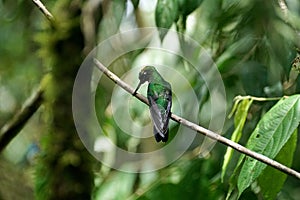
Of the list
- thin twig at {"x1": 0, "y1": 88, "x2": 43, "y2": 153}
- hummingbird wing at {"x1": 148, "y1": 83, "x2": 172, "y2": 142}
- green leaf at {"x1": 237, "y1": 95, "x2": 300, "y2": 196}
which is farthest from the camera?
thin twig at {"x1": 0, "y1": 88, "x2": 43, "y2": 153}

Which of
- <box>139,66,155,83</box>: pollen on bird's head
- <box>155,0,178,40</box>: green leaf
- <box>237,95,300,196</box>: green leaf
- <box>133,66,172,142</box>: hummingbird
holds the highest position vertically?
<box>133,66,172,142</box>: hummingbird

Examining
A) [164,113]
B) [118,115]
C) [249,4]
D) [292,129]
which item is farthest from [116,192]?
[164,113]

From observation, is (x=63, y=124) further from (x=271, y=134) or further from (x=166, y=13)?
(x=271, y=134)

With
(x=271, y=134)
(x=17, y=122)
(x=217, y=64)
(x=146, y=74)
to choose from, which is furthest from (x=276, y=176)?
(x=17, y=122)

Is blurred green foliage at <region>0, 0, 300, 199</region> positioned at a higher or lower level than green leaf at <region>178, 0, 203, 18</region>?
lower

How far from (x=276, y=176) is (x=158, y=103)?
0.88 feet

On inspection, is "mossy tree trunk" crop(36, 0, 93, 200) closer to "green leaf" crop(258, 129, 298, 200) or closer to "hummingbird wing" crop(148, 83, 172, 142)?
"green leaf" crop(258, 129, 298, 200)

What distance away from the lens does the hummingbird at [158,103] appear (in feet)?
1.54

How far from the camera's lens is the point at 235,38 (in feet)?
3.50

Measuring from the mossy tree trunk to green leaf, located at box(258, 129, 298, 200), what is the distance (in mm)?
330

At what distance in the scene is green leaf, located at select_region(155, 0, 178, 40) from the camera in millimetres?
864

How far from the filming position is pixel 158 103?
0.51 m

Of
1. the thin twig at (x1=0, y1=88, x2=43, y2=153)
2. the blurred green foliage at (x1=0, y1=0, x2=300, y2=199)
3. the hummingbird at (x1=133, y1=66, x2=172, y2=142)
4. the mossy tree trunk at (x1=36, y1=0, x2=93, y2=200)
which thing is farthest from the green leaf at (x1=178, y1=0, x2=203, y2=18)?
the thin twig at (x1=0, y1=88, x2=43, y2=153)

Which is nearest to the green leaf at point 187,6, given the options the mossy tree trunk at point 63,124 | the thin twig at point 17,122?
the mossy tree trunk at point 63,124
